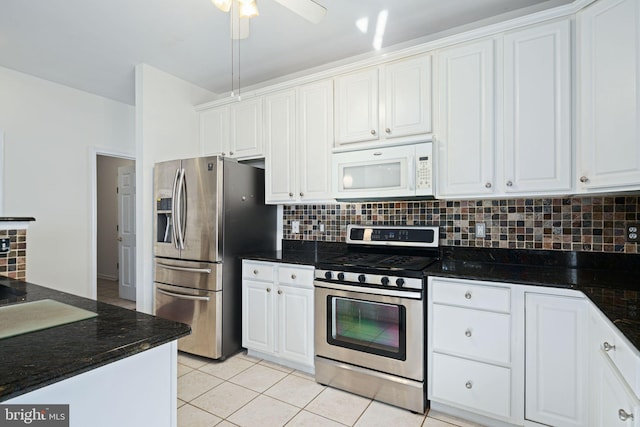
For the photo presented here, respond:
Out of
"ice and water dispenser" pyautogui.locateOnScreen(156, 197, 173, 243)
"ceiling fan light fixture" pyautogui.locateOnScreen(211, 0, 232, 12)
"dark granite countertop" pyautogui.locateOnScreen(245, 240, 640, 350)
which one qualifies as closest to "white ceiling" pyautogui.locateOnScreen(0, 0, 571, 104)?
"ceiling fan light fixture" pyautogui.locateOnScreen(211, 0, 232, 12)

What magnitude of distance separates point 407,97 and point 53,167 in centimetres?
373

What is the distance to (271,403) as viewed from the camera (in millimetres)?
2221

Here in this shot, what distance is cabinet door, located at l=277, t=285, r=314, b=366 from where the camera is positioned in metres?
2.55

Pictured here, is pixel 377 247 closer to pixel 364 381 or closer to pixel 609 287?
pixel 364 381

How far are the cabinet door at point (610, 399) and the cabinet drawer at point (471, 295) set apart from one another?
0.47 meters

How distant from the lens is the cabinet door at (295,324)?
8.38ft

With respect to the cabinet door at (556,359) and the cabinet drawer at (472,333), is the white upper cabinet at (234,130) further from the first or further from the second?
the cabinet door at (556,359)

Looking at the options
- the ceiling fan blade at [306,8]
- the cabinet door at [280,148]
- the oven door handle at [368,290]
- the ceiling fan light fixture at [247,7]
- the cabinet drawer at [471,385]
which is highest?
the ceiling fan light fixture at [247,7]

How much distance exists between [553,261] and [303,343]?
1857mm

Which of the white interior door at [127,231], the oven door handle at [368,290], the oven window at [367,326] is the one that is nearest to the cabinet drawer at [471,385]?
the oven window at [367,326]

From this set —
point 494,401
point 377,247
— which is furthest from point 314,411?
point 377,247

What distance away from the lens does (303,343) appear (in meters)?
2.58

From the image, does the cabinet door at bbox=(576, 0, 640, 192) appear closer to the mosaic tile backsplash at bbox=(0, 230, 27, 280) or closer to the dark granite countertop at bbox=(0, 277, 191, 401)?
the dark granite countertop at bbox=(0, 277, 191, 401)

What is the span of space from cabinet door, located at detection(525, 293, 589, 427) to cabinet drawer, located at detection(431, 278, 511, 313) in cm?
12
